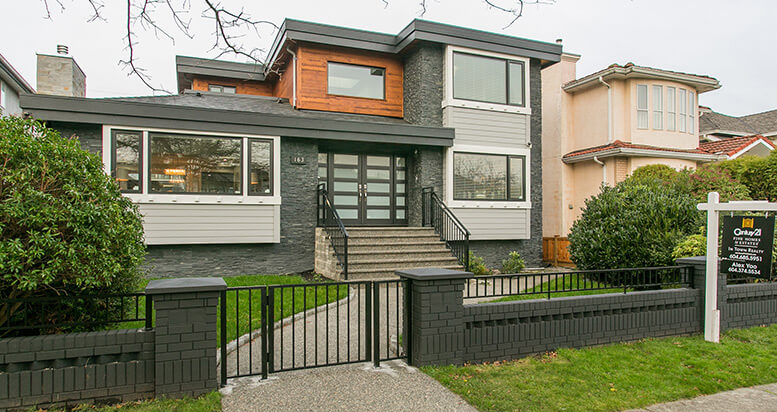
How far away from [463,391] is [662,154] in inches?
541

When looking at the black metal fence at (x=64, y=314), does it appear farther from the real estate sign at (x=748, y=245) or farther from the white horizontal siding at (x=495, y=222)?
the white horizontal siding at (x=495, y=222)

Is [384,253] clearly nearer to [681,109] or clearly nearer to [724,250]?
[724,250]

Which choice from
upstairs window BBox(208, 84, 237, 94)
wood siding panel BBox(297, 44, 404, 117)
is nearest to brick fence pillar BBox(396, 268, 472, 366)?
wood siding panel BBox(297, 44, 404, 117)

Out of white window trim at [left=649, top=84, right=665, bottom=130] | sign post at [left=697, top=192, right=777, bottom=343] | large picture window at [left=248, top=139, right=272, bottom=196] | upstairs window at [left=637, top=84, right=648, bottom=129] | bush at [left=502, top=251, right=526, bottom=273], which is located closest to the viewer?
sign post at [left=697, top=192, right=777, bottom=343]

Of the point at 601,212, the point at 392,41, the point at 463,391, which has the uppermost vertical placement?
the point at 392,41

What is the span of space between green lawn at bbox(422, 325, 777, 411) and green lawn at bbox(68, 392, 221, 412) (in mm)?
1918

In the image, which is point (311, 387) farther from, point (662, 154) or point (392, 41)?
point (662, 154)

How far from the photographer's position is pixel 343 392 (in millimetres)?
4016

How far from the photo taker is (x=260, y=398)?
386 centimetres

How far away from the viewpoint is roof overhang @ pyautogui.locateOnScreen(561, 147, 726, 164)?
14445mm

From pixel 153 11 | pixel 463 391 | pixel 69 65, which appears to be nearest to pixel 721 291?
pixel 463 391

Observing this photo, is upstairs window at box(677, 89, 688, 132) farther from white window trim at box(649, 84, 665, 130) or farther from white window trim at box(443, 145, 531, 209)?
white window trim at box(443, 145, 531, 209)

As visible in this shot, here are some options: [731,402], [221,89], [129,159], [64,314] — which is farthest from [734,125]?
[64,314]

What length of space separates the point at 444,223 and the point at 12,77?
16637 millimetres
